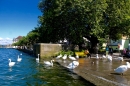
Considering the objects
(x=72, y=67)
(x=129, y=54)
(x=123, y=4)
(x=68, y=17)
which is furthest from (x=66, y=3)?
(x=72, y=67)

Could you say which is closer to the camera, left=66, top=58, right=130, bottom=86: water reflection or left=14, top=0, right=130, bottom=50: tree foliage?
left=66, top=58, right=130, bottom=86: water reflection

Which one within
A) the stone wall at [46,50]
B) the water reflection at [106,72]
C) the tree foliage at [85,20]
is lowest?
the water reflection at [106,72]

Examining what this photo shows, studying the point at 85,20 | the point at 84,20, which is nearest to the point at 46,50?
the point at 84,20

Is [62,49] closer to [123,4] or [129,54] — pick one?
[129,54]

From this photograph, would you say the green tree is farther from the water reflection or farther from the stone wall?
the water reflection

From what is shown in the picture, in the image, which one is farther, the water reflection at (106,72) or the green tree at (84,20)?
the green tree at (84,20)

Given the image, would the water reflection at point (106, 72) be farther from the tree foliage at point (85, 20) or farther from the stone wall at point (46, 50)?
the tree foliage at point (85, 20)

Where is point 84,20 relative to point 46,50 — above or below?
above

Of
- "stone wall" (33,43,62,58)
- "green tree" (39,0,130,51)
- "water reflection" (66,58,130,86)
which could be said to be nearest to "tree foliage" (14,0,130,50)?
"green tree" (39,0,130,51)

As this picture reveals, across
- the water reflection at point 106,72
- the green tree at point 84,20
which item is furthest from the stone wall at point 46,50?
the water reflection at point 106,72

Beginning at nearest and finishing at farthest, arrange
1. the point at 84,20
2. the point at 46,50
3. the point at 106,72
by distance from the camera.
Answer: the point at 106,72 → the point at 46,50 → the point at 84,20

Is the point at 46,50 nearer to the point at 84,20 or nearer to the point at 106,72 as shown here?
the point at 84,20

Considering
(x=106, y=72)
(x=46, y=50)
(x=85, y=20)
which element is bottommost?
(x=106, y=72)

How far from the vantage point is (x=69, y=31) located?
43.8 m
